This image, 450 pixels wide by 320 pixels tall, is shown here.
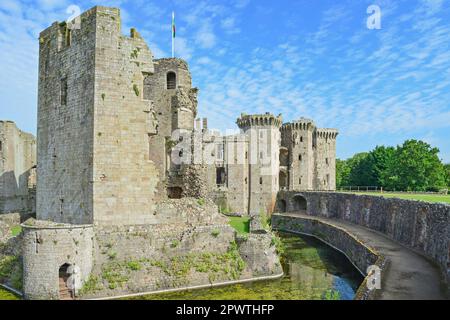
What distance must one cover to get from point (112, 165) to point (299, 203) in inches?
1359

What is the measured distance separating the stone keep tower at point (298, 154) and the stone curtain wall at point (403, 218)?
1076 cm

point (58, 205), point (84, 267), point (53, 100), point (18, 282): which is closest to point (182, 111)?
point (53, 100)

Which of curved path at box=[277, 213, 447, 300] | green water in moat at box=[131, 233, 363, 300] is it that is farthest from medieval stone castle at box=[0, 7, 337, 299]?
curved path at box=[277, 213, 447, 300]

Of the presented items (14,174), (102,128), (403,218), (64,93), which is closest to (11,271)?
(102,128)

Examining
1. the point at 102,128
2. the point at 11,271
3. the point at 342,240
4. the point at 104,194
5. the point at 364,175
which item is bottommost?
the point at 342,240

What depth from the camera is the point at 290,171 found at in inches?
2048

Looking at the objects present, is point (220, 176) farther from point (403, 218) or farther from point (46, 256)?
point (46, 256)

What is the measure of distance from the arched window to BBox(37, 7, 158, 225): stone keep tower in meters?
4.59

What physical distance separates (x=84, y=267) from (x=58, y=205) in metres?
3.69

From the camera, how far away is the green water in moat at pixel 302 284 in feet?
50.4

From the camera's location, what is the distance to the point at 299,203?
154 feet

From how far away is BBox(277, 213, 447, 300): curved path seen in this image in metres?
12.9

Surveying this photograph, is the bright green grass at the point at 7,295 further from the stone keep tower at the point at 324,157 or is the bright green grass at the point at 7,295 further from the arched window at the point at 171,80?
the stone keep tower at the point at 324,157
